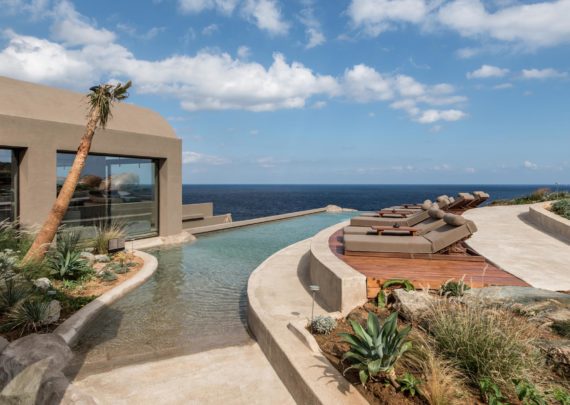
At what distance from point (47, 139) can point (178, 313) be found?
7.54 metres

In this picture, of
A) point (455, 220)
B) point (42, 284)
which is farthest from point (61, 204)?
point (455, 220)

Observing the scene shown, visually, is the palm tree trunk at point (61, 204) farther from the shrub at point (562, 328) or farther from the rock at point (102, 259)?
the shrub at point (562, 328)

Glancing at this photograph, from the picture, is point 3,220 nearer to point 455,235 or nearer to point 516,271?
point 455,235

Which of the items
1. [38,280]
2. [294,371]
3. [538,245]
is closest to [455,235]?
[538,245]

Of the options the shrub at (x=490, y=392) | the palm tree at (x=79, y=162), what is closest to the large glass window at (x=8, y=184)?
the palm tree at (x=79, y=162)

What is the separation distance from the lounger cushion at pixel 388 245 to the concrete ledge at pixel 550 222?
21.4 ft

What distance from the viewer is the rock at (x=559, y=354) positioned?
3.76 meters

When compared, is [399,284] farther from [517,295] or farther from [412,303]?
[517,295]

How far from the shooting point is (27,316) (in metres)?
5.55

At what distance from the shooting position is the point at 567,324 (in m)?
4.48

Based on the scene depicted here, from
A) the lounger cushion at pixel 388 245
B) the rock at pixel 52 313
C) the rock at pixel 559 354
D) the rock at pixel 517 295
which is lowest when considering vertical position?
the rock at pixel 52 313

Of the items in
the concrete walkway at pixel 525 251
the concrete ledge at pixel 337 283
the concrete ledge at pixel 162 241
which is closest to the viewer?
the concrete ledge at pixel 337 283

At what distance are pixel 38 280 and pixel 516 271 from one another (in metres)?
9.46

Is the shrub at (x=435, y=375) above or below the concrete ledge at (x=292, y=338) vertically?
above
